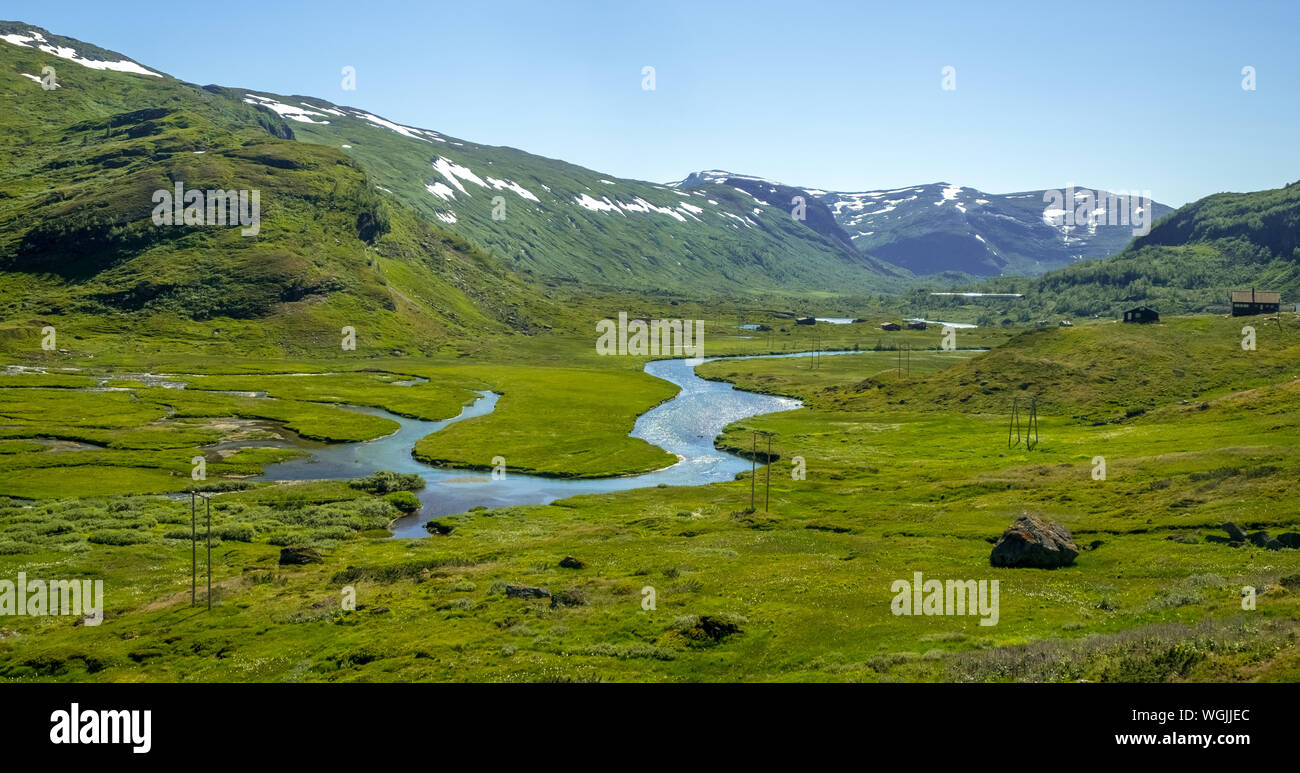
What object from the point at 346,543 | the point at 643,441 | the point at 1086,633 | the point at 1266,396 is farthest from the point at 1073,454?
the point at 346,543

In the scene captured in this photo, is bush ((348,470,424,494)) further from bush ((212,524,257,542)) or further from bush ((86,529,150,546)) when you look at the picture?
bush ((86,529,150,546))

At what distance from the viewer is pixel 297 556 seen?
76.0 meters

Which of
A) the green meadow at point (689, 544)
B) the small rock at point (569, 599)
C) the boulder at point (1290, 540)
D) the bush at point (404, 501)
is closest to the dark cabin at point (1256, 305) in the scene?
the green meadow at point (689, 544)

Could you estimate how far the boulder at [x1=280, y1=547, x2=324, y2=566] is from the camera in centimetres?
7550

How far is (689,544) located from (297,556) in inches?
1472

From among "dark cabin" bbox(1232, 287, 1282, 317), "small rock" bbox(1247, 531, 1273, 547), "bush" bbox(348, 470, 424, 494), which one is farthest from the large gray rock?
"dark cabin" bbox(1232, 287, 1282, 317)

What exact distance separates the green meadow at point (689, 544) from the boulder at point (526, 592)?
99 centimetres

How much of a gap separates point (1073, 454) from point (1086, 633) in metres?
80.1

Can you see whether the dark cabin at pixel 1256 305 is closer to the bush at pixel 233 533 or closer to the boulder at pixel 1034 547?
the boulder at pixel 1034 547

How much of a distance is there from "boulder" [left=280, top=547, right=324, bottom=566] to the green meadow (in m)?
1.09

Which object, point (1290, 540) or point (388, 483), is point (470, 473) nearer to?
point (388, 483)

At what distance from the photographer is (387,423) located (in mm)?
148750

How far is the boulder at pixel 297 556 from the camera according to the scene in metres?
75.5
